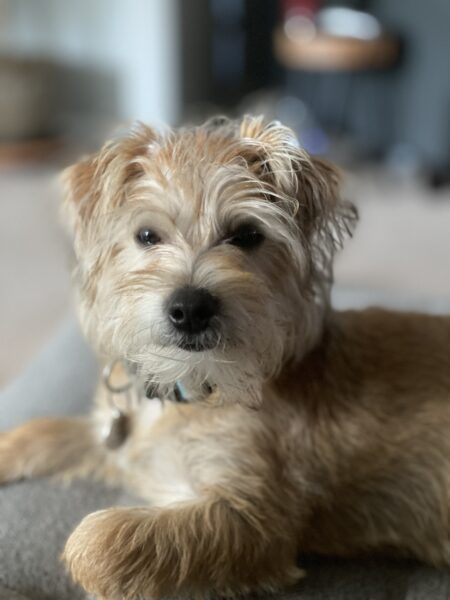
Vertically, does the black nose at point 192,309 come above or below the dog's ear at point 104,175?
below

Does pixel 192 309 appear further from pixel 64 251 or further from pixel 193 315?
pixel 64 251

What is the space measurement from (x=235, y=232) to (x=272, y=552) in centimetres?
60

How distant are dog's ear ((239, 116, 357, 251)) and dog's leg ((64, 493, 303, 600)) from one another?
1.76 ft

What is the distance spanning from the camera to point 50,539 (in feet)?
4.99

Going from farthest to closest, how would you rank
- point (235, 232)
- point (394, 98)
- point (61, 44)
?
point (61, 44) → point (394, 98) → point (235, 232)

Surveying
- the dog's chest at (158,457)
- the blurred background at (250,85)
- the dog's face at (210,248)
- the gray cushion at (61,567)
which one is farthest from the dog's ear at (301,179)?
the blurred background at (250,85)

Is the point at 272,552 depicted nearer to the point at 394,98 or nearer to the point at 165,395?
the point at 165,395

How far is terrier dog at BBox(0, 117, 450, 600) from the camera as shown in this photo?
1342mm

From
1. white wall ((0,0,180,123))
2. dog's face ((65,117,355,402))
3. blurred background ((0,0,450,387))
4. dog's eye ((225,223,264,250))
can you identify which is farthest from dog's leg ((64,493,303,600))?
white wall ((0,0,180,123))

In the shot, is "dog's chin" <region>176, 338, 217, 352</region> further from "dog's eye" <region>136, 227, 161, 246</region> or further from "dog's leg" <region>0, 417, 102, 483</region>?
"dog's leg" <region>0, 417, 102, 483</region>

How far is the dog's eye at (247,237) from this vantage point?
1.47 m

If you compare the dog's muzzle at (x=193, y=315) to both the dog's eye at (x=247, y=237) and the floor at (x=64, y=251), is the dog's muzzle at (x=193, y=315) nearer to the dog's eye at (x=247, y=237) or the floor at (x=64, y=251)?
the dog's eye at (x=247, y=237)

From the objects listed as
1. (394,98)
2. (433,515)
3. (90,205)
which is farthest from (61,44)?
(433,515)

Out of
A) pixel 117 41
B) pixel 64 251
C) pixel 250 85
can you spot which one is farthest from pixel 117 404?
pixel 250 85
